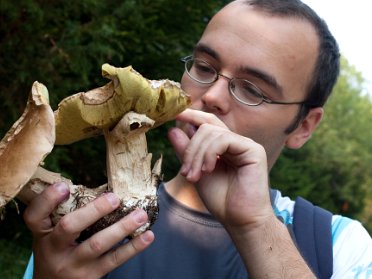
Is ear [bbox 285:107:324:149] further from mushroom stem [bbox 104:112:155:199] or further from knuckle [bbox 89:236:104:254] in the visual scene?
knuckle [bbox 89:236:104:254]

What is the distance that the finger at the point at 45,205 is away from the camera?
1268mm

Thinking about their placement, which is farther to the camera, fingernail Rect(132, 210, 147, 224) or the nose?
the nose

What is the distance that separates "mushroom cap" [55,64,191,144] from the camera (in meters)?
1.22

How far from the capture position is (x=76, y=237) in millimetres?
1306

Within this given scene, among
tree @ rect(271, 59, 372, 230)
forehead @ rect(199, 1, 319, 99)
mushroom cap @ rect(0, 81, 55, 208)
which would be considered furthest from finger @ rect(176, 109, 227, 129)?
tree @ rect(271, 59, 372, 230)

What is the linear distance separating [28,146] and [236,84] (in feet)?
2.50

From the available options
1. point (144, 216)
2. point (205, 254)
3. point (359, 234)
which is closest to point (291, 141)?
point (359, 234)

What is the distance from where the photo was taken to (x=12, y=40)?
116 inches

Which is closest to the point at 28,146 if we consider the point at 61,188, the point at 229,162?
the point at 61,188

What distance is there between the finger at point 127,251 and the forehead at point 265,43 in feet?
2.17

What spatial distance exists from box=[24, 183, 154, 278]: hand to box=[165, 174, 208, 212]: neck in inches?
21.1

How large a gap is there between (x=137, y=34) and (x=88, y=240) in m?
2.45

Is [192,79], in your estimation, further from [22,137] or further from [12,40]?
[12,40]

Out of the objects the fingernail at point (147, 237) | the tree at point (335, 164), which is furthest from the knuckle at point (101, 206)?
the tree at point (335, 164)
